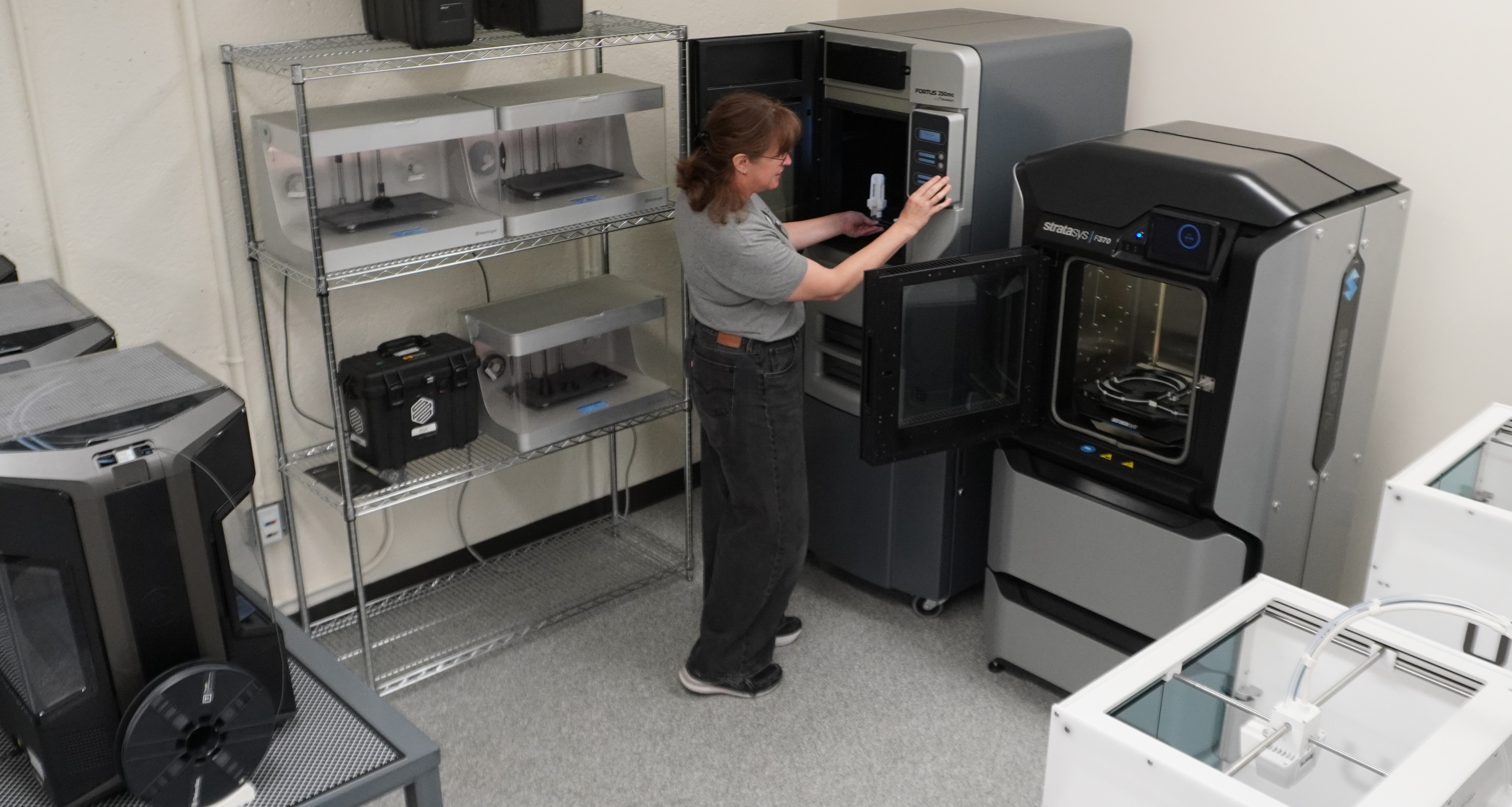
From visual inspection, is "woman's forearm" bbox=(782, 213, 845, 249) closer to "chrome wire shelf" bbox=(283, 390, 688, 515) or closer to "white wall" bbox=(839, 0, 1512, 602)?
"chrome wire shelf" bbox=(283, 390, 688, 515)

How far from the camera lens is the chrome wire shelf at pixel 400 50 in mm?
2365

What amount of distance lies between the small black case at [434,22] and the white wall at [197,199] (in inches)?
11.2

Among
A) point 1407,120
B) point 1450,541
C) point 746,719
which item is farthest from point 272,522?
point 1407,120

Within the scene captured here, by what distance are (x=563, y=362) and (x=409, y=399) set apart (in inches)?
17.5

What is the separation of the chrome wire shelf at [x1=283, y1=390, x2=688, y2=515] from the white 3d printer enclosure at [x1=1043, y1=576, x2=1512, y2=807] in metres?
1.68

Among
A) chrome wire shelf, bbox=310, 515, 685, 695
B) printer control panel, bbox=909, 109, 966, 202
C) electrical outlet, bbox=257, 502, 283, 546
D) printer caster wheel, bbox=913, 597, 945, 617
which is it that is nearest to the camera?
printer control panel, bbox=909, 109, 966, 202

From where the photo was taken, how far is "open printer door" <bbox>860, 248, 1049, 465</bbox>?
7.68 feet

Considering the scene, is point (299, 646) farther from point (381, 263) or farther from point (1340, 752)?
point (1340, 752)

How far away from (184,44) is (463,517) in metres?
1.33

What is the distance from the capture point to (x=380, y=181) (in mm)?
2617

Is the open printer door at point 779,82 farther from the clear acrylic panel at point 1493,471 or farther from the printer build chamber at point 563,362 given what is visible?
the clear acrylic panel at point 1493,471

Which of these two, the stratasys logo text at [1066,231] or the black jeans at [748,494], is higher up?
→ the stratasys logo text at [1066,231]

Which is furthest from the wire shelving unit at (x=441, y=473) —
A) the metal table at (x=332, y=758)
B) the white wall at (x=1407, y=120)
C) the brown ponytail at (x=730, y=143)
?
the white wall at (x=1407, y=120)

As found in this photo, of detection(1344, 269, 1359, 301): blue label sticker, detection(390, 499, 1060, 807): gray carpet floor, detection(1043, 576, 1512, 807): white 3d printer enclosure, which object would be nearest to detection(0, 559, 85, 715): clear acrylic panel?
detection(1043, 576, 1512, 807): white 3d printer enclosure
